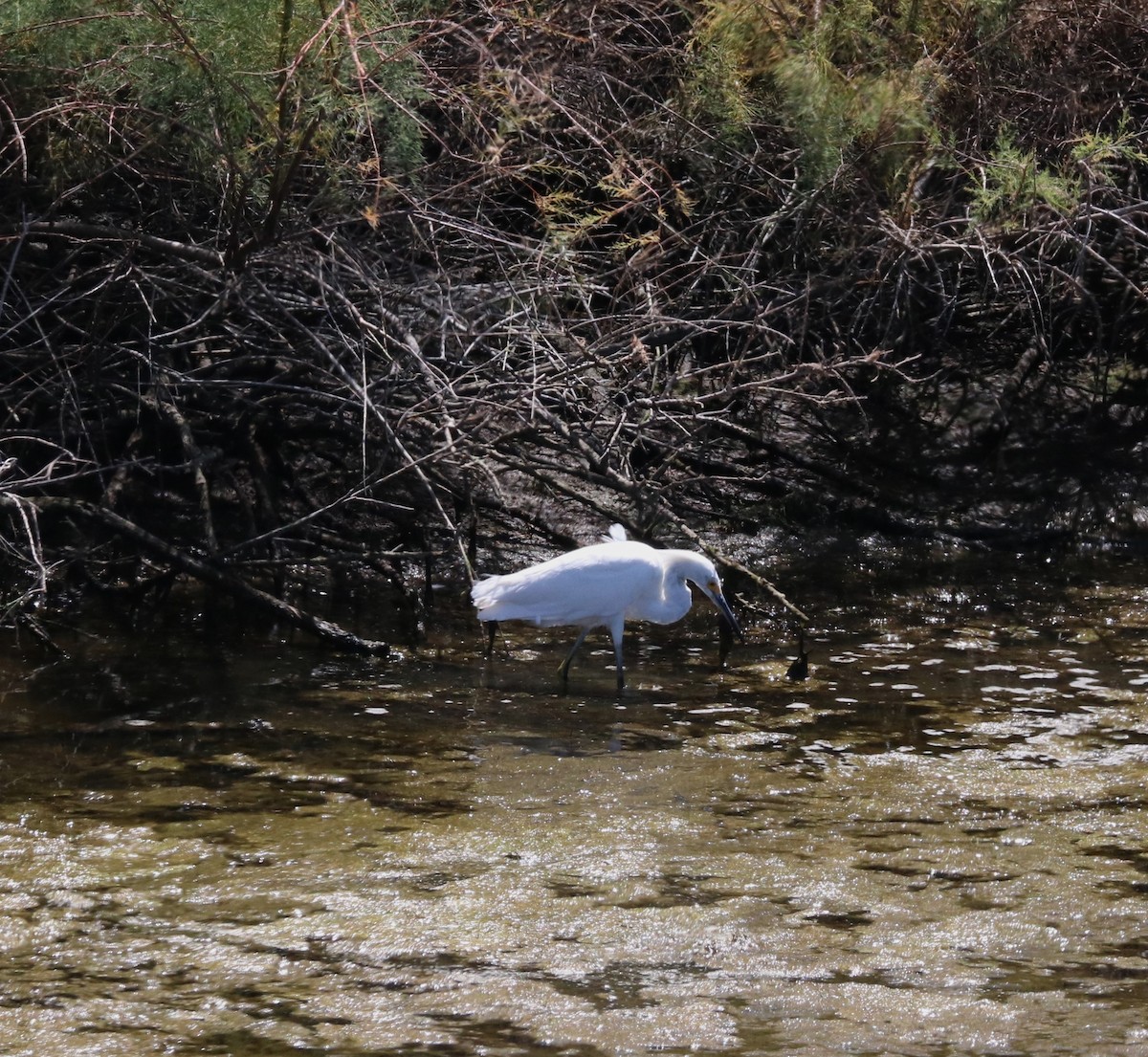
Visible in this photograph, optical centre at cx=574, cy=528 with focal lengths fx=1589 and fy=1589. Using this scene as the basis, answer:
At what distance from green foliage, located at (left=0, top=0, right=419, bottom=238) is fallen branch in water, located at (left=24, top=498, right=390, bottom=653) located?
113 centimetres

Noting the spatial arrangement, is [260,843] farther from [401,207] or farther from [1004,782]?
[401,207]

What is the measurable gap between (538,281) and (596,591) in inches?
47.0

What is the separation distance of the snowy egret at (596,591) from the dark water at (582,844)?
0.22 m

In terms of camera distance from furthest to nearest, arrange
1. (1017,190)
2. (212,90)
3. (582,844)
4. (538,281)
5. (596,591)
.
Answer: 1. (1017,190)
2. (538,281)
3. (596,591)
4. (212,90)
5. (582,844)

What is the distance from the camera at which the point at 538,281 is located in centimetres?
600

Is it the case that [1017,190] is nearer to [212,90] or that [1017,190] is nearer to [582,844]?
[212,90]

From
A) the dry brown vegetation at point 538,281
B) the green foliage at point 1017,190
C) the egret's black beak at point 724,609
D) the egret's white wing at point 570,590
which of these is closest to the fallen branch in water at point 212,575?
the dry brown vegetation at point 538,281

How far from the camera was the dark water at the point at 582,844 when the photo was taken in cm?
313

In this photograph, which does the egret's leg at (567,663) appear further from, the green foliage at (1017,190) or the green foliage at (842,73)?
the green foliage at (1017,190)

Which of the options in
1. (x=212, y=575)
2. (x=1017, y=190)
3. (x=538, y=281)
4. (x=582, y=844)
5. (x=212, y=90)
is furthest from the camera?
(x=1017, y=190)

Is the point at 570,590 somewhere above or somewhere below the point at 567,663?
above

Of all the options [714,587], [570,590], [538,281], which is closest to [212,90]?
[538,281]

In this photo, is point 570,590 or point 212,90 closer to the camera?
point 212,90

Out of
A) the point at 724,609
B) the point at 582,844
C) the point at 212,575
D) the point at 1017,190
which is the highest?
the point at 1017,190
